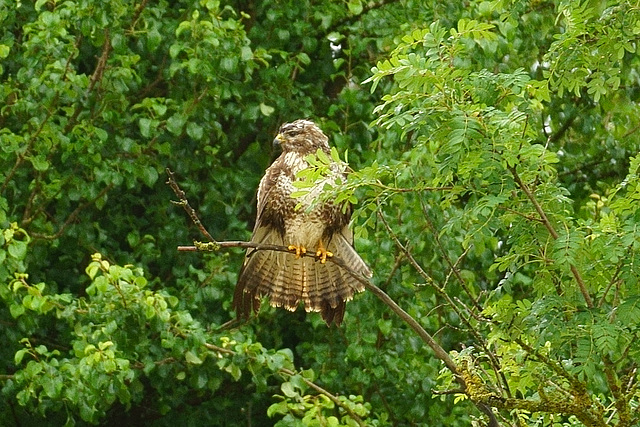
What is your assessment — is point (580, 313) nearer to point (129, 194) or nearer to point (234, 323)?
point (234, 323)

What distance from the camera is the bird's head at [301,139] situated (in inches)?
277

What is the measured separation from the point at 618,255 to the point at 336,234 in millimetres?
2652

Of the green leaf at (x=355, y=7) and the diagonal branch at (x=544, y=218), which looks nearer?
the diagonal branch at (x=544, y=218)

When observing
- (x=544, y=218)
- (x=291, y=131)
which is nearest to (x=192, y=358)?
(x=291, y=131)

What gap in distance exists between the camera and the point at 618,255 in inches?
178

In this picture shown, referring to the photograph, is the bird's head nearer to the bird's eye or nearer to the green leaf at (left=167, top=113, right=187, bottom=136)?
the bird's eye

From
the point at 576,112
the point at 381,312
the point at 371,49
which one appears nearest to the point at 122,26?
the point at 371,49

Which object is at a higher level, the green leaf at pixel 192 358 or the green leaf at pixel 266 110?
the green leaf at pixel 266 110

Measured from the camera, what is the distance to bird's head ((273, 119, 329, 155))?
23.1 feet

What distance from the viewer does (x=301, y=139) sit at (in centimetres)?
708

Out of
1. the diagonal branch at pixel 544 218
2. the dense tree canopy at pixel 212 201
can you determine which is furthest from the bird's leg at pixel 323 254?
the diagonal branch at pixel 544 218

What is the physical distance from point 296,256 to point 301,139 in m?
0.82

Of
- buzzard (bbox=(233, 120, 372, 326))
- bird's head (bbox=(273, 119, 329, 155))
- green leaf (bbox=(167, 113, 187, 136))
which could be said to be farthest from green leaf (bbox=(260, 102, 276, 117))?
buzzard (bbox=(233, 120, 372, 326))

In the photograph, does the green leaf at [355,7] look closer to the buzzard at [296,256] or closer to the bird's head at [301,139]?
the bird's head at [301,139]
